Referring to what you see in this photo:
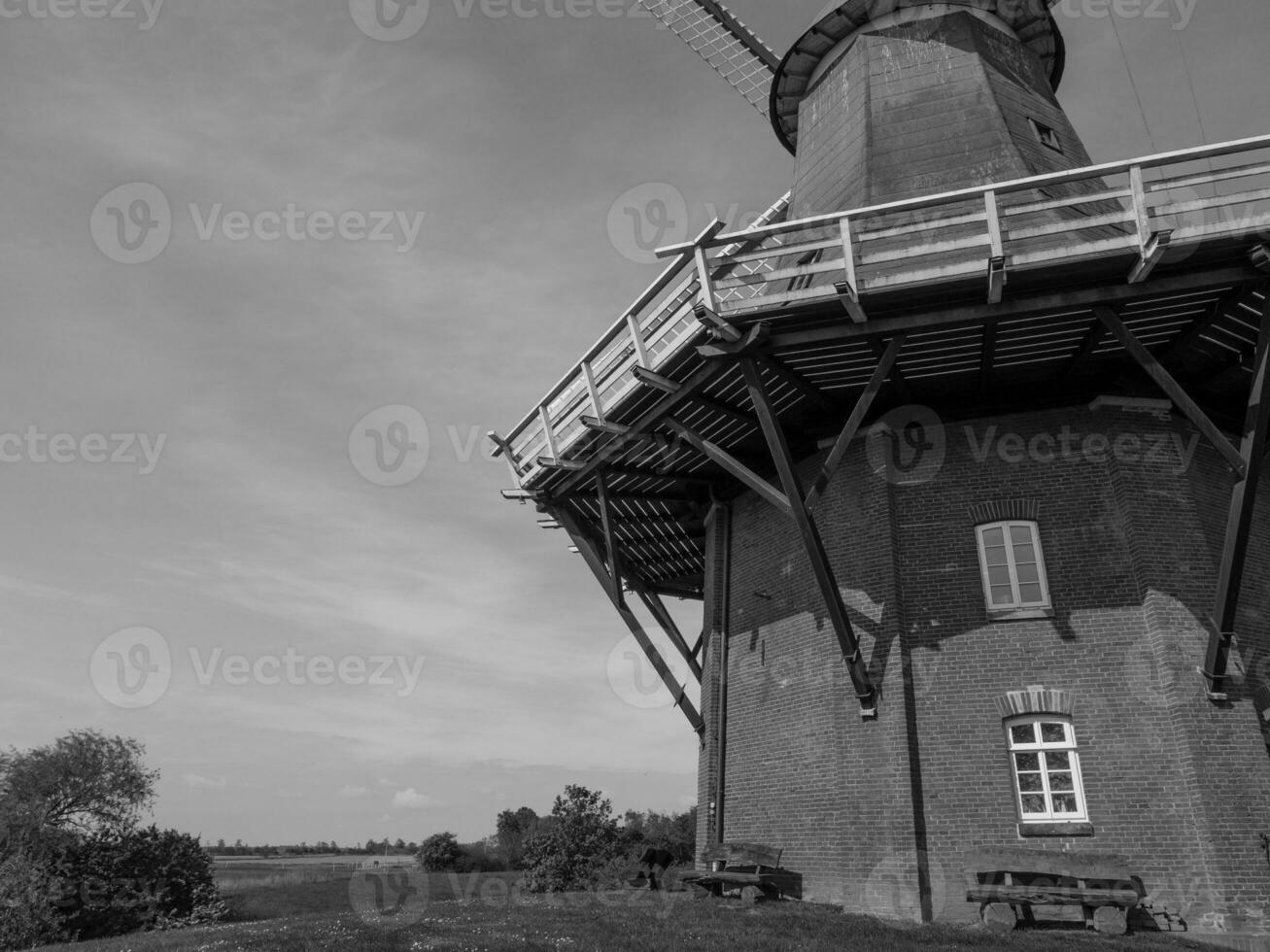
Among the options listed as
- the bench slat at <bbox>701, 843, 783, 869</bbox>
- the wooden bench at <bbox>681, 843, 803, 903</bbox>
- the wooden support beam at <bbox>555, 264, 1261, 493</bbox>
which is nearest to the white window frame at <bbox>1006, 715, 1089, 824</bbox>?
the wooden bench at <bbox>681, 843, 803, 903</bbox>

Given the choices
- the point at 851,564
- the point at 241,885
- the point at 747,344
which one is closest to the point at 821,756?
the point at 851,564

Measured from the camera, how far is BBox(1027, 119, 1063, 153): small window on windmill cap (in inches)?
532

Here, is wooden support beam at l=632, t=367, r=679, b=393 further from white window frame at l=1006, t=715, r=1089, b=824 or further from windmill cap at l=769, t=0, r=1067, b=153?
windmill cap at l=769, t=0, r=1067, b=153

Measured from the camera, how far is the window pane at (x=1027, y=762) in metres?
10.6

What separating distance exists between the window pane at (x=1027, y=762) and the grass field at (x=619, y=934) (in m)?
1.89

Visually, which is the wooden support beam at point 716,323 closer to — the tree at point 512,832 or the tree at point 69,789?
the tree at point 69,789

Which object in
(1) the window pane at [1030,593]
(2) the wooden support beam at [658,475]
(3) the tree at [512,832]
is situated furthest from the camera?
(3) the tree at [512,832]

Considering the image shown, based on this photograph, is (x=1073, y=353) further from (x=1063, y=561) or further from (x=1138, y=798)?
(x=1138, y=798)

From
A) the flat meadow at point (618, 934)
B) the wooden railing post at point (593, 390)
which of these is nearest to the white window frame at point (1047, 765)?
the flat meadow at point (618, 934)

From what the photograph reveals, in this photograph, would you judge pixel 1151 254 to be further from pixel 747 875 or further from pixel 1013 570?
pixel 747 875

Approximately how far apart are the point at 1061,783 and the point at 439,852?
24.4 meters

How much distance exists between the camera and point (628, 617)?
48.3 ft

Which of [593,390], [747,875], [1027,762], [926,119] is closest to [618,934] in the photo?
[747,875]

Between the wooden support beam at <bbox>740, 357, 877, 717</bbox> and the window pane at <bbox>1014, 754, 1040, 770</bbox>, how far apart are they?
1.68 m
